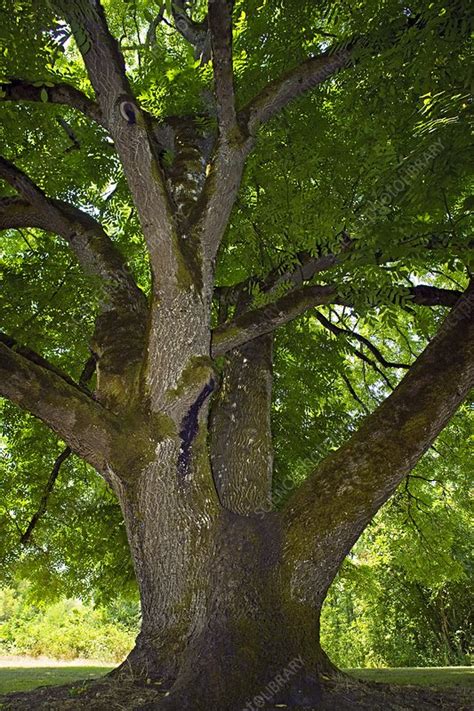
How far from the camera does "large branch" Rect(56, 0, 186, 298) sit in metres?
4.11

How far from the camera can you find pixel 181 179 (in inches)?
230

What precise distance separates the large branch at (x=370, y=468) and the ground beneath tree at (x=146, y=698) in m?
0.69

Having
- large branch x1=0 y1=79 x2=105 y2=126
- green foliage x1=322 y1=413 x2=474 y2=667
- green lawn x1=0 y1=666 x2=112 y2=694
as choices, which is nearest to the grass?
green lawn x1=0 y1=666 x2=112 y2=694

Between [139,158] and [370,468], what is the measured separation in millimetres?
2892

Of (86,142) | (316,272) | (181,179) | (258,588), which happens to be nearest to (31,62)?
(181,179)

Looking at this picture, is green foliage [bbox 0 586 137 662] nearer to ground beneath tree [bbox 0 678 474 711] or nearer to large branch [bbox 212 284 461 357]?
ground beneath tree [bbox 0 678 474 711]

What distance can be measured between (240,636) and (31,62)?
5.05 metres

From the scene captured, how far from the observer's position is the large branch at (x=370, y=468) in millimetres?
3973

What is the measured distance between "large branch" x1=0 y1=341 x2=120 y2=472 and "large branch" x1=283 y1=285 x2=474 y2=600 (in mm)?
1561

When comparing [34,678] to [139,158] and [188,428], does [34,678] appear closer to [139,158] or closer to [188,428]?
[188,428]

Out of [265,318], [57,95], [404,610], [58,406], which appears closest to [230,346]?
[265,318]

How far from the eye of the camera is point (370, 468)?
3.99 metres

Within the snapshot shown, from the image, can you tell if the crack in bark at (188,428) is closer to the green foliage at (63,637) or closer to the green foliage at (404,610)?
the green foliage at (404,610)

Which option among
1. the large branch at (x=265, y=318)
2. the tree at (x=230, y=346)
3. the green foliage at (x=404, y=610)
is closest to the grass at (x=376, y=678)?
the tree at (x=230, y=346)
